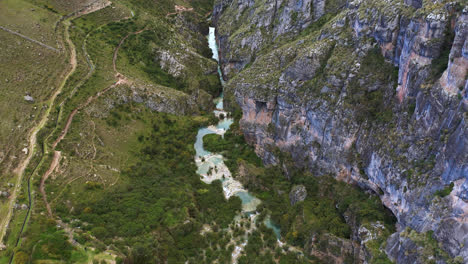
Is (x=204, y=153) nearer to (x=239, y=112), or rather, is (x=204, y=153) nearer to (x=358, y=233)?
(x=239, y=112)

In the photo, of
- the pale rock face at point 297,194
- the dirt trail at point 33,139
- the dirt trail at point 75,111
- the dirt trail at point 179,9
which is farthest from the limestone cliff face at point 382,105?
the dirt trail at point 179,9

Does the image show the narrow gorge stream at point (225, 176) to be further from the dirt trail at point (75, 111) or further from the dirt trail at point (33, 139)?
the dirt trail at point (33, 139)

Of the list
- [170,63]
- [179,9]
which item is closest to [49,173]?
[170,63]

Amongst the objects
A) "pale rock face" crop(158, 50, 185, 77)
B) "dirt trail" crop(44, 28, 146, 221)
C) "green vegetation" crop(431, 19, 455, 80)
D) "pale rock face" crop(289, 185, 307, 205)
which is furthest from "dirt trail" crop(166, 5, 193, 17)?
"green vegetation" crop(431, 19, 455, 80)

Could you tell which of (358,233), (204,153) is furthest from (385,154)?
(204,153)

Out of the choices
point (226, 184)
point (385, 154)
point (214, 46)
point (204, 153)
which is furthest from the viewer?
point (214, 46)

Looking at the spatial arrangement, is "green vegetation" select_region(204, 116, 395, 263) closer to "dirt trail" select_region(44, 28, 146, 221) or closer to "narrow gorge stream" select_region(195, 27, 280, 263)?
"narrow gorge stream" select_region(195, 27, 280, 263)
